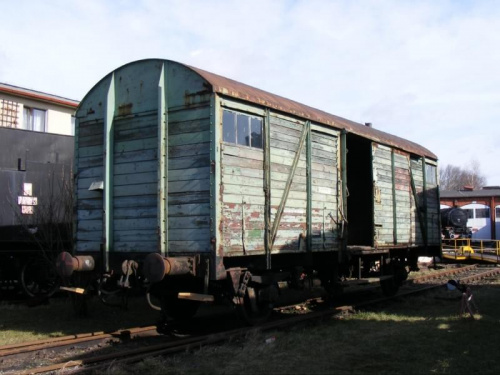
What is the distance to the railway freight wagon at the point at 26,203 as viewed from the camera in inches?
440

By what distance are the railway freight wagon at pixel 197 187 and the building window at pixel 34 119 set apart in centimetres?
1142

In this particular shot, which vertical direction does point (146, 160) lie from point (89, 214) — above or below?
above

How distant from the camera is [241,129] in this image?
289 inches

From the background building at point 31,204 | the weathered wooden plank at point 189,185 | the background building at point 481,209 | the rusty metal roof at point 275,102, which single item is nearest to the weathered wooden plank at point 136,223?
the weathered wooden plank at point 189,185

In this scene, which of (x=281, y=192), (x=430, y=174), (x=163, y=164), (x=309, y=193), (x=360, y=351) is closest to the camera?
(x=360, y=351)

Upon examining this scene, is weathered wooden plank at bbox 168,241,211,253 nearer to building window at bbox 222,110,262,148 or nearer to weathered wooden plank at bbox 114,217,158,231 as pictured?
weathered wooden plank at bbox 114,217,158,231

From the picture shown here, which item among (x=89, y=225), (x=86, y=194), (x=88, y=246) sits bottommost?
(x=88, y=246)

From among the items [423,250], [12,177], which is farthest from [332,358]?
[12,177]

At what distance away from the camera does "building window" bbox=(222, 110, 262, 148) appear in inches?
279

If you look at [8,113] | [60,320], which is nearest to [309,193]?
[60,320]

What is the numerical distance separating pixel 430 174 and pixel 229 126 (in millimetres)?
8737

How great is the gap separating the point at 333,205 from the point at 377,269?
3.40m

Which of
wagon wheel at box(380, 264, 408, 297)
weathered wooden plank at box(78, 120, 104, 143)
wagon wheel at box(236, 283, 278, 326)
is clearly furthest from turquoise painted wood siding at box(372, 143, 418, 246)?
weathered wooden plank at box(78, 120, 104, 143)

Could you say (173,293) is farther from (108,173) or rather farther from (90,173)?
(90,173)
